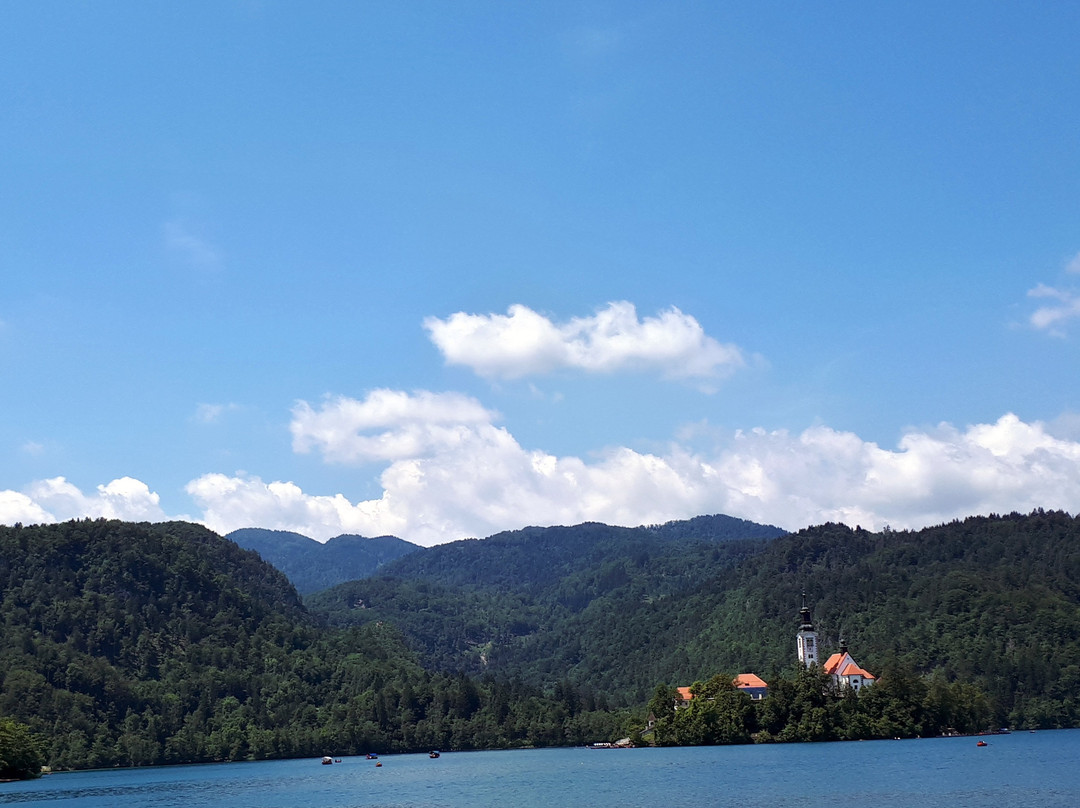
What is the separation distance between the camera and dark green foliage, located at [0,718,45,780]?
14825 centimetres

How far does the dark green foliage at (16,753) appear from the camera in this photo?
148 metres

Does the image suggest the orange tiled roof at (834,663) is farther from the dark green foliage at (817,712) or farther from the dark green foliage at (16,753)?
the dark green foliage at (16,753)

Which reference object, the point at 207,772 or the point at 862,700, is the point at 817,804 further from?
the point at 207,772

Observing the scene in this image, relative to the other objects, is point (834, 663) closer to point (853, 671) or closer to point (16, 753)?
point (853, 671)

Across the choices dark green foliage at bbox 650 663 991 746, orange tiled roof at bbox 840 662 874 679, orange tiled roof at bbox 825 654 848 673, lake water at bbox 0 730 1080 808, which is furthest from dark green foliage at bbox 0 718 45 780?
orange tiled roof at bbox 840 662 874 679


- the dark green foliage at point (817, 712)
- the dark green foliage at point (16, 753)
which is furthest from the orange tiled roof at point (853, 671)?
the dark green foliage at point (16, 753)

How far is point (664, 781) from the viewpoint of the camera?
11369 centimetres

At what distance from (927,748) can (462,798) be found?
6592cm

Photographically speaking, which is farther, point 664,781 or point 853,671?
point 853,671

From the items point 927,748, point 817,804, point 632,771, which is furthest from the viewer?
point 927,748

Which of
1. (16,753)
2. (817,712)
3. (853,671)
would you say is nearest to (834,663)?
(853,671)

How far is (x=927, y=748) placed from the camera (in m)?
144

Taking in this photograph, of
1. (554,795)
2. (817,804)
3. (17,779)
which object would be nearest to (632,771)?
(554,795)

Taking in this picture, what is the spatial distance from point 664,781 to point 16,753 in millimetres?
88746
